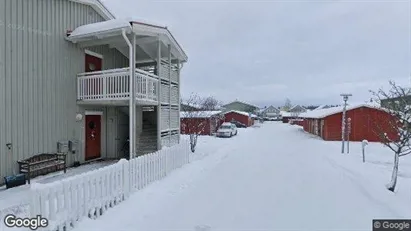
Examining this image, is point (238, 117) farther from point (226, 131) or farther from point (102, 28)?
point (102, 28)

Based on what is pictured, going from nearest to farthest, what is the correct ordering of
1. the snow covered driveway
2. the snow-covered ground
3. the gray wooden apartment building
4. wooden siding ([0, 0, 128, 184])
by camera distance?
1. the snow covered driveway
2. the snow-covered ground
3. wooden siding ([0, 0, 128, 184])
4. the gray wooden apartment building

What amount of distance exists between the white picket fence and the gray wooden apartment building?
9.23ft

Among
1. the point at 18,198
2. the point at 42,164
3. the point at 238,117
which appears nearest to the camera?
the point at 18,198

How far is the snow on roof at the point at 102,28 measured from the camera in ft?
30.1

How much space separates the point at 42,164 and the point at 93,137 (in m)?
3.28

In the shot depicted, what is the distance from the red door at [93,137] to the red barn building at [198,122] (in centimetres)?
927

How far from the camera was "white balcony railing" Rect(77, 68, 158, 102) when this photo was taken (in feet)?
31.4

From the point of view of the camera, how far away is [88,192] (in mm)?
4988

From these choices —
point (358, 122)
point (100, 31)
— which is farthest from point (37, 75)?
point (358, 122)

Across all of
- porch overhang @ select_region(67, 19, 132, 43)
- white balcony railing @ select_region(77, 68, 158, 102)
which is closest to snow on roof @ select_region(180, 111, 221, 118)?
white balcony railing @ select_region(77, 68, 158, 102)

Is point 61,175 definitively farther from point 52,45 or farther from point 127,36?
point 127,36

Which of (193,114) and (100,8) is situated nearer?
(100,8)

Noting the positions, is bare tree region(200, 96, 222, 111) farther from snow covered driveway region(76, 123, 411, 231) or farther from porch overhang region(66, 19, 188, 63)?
snow covered driveway region(76, 123, 411, 231)

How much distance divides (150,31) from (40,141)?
18.2 ft
